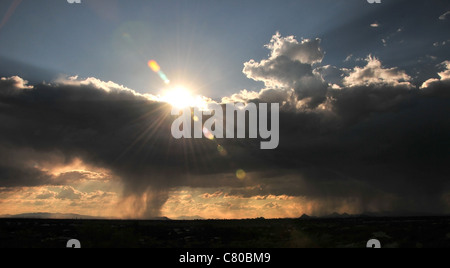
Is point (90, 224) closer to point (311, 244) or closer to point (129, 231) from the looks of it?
point (129, 231)

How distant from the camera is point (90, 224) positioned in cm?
4003
